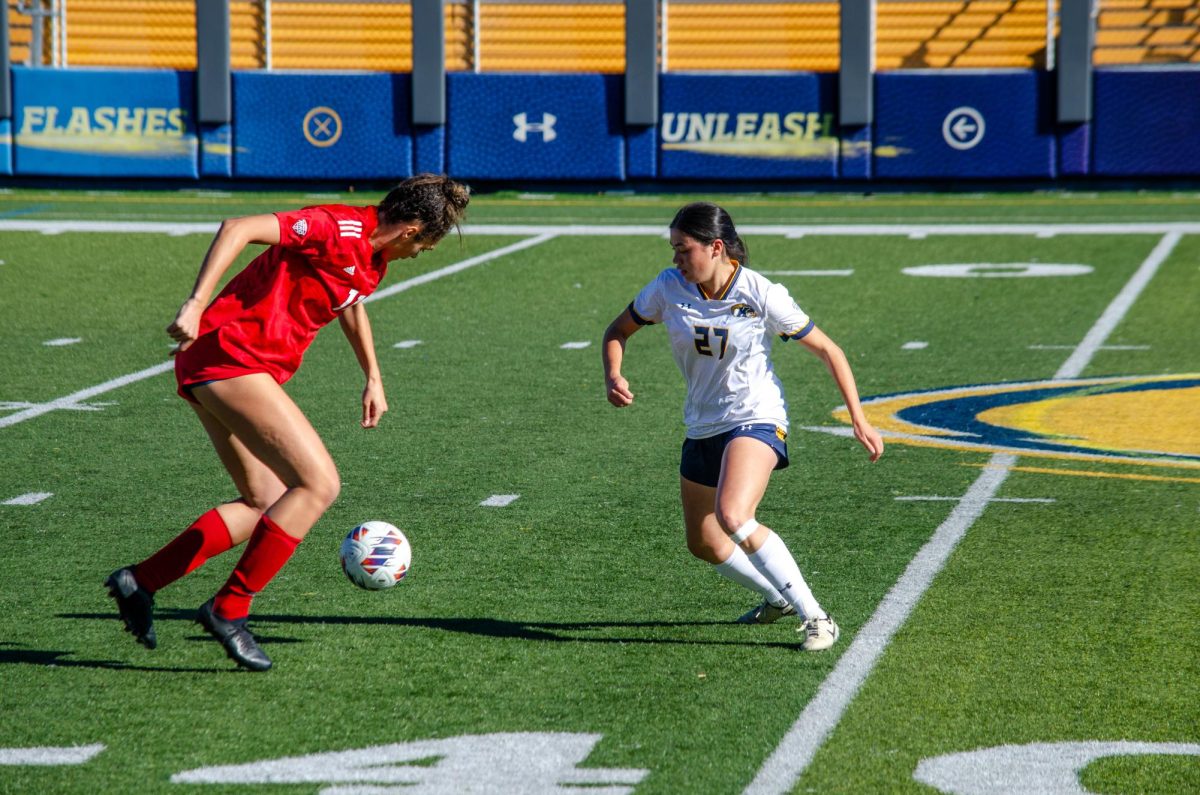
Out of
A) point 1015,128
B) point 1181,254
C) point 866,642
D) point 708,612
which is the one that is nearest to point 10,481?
point 708,612

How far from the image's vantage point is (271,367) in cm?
626

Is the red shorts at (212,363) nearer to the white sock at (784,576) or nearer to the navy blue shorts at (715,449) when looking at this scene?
the navy blue shorts at (715,449)

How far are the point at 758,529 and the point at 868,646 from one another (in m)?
0.55

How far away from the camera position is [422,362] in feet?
46.8

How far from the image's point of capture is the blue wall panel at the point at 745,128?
30.0 meters

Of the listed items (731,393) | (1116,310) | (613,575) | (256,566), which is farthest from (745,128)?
(256,566)

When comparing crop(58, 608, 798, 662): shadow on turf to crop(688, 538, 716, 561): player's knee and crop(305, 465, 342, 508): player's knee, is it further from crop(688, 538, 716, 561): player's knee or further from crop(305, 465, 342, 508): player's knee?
crop(305, 465, 342, 508): player's knee

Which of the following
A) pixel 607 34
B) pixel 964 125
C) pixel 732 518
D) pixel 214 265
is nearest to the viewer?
pixel 214 265

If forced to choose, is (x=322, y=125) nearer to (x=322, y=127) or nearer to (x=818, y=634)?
(x=322, y=127)

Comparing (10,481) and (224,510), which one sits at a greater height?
(224,510)

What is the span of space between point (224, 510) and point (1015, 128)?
81.6 ft

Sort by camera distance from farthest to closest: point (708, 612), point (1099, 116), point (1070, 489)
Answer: point (1099, 116) < point (1070, 489) < point (708, 612)

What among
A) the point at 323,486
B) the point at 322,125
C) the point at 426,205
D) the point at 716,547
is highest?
the point at 426,205

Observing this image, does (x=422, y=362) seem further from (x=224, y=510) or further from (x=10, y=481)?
(x=224, y=510)
